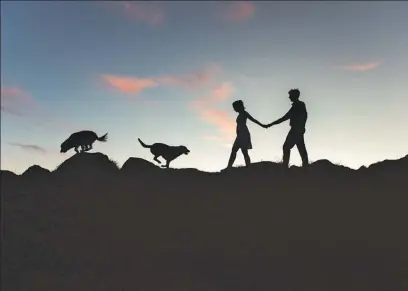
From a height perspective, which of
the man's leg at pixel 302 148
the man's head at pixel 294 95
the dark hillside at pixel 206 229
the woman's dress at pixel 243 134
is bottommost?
the dark hillside at pixel 206 229

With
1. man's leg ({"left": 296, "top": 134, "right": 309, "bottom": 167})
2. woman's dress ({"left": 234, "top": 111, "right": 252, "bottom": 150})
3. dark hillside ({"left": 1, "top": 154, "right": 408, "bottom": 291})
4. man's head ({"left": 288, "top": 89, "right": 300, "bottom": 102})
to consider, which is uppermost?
man's head ({"left": 288, "top": 89, "right": 300, "bottom": 102})

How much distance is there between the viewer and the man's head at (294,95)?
55.1 feet

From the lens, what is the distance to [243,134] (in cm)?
1758

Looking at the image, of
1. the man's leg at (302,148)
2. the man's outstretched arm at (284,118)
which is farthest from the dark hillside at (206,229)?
the man's outstretched arm at (284,118)

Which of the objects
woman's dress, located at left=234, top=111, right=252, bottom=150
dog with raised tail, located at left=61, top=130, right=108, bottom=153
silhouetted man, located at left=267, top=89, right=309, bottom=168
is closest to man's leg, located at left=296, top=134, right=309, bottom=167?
silhouetted man, located at left=267, top=89, right=309, bottom=168

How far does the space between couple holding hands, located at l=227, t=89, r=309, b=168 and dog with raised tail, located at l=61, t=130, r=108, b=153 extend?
256 inches

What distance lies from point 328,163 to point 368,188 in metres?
1.50

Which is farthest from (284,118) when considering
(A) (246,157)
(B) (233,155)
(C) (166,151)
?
(C) (166,151)

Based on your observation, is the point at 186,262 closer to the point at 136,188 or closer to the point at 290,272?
the point at 290,272

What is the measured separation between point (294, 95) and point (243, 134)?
6.31 ft

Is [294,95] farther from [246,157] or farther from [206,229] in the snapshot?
[206,229]

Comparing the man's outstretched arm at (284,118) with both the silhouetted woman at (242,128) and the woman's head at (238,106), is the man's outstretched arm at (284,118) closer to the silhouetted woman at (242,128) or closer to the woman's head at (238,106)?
the silhouetted woman at (242,128)

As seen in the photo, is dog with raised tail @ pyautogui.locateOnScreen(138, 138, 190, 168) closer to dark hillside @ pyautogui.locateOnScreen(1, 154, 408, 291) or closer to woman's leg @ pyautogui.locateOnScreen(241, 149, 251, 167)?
dark hillside @ pyautogui.locateOnScreen(1, 154, 408, 291)

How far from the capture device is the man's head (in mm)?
16797
